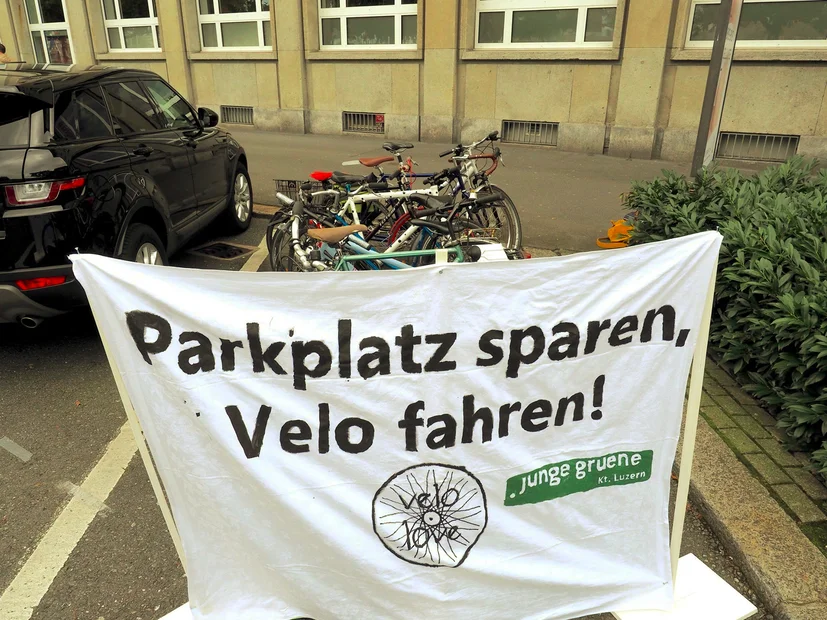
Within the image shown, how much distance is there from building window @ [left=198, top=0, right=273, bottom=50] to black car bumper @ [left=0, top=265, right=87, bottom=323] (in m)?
11.1

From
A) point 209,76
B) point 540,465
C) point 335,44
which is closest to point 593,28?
point 335,44

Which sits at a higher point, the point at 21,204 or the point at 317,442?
the point at 21,204

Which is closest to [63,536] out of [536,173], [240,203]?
[240,203]

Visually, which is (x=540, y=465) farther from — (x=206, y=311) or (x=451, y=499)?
(x=206, y=311)

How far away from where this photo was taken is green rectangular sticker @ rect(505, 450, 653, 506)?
2.21 metres

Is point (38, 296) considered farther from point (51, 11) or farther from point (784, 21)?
point (51, 11)

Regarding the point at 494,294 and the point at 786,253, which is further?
the point at 786,253

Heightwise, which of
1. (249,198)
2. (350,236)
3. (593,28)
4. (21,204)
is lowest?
(249,198)

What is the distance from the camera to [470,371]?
2059mm

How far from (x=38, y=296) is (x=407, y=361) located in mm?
2890

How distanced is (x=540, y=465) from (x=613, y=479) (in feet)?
0.97

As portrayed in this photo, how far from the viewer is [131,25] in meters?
15.6

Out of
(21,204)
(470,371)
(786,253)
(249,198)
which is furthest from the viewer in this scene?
(249,198)

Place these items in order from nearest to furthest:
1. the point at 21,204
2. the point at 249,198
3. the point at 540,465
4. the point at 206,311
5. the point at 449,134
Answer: the point at 206,311
the point at 540,465
the point at 21,204
the point at 249,198
the point at 449,134
